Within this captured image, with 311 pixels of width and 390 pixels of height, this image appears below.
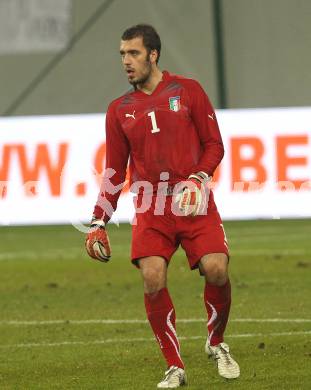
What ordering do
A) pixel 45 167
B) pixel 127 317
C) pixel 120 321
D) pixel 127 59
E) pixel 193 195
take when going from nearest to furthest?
pixel 193 195 → pixel 127 59 → pixel 120 321 → pixel 127 317 → pixel 45 167

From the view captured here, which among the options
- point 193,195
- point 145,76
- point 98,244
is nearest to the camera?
point 193,195

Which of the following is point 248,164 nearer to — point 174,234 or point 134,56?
point 174,234

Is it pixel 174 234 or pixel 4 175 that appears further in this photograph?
pixel 4 175

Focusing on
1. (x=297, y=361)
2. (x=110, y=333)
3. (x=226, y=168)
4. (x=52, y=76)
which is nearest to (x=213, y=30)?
(x=52, y=76)

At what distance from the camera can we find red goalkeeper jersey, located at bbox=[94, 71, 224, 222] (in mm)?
9305

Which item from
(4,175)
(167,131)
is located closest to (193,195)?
(167,131)

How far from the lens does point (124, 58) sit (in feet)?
30.4

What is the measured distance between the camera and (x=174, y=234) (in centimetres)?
935

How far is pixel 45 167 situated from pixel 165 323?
40.4 ft

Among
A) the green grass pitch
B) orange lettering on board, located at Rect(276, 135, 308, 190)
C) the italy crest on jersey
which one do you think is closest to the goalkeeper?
the italy crest on jersey

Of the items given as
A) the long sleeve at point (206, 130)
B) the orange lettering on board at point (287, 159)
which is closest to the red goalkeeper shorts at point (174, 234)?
the long sleeve at point (206, 130)

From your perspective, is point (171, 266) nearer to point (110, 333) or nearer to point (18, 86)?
point (110, 333)

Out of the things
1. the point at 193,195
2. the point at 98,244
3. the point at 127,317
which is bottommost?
the point at 127,317

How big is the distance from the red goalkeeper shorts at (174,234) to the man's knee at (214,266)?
0.10 ft
